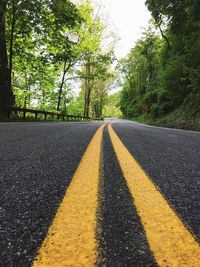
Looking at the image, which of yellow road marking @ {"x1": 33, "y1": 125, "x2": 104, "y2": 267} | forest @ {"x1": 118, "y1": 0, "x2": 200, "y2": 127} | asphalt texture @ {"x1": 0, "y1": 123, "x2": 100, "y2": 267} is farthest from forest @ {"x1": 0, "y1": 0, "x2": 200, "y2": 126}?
yellow road marking @ {"x1": 33, "y1": 125, "x2": 104, "y2": 267}

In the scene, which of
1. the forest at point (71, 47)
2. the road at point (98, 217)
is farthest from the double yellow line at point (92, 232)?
the forest at point (71, 47)

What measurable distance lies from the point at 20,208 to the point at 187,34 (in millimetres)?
18390

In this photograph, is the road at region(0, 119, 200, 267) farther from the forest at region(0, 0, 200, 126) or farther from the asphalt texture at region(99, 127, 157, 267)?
the forest at region(0, 0, 200, 126)

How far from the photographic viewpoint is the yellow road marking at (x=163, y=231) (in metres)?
0.78

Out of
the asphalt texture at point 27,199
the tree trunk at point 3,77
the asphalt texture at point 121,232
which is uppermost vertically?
the tree trunk at point 3,77

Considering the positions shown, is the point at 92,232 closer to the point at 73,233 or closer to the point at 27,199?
the point at 73,233

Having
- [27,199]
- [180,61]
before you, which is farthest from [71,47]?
[27,199]

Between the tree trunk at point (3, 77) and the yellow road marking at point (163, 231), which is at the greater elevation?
the tree trunk at point (3, 77)

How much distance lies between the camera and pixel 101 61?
23.6m

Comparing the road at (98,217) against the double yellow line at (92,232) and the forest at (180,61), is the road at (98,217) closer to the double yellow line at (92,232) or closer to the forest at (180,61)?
the double yellow line at (92,232)

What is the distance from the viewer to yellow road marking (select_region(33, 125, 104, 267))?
76 centimetres

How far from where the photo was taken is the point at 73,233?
0.92m

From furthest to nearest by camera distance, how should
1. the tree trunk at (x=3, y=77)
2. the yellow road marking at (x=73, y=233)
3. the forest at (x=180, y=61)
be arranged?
the forest at (x=180, y=61) < the tree trunk at (x=3, y=77) < the yellow road marking at (x=73, y=233)

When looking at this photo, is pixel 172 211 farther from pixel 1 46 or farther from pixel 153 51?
pixel 153 51
